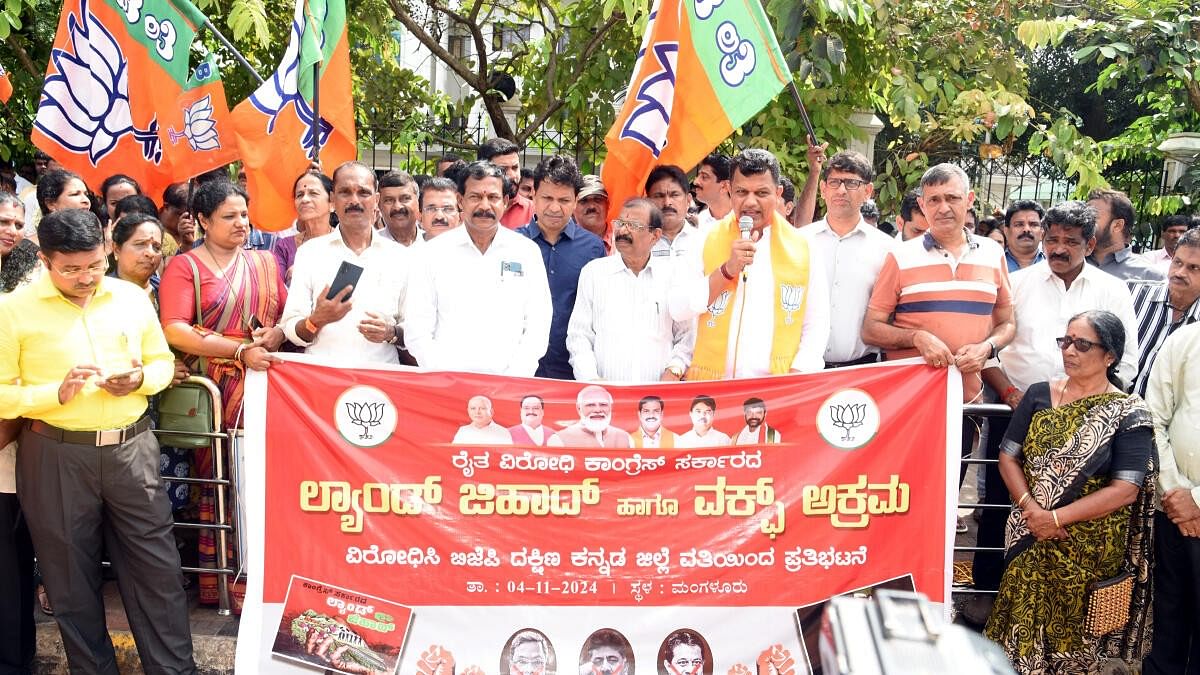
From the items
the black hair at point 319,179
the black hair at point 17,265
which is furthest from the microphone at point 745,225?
the black hair at point 17,265

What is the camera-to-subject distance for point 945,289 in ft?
17.1

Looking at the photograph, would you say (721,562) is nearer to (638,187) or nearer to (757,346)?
(757,346)

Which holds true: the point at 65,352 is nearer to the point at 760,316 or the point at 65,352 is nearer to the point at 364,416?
the point at 364,416

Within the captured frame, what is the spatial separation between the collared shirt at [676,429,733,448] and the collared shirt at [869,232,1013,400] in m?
1.12

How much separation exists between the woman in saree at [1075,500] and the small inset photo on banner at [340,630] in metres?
2.63

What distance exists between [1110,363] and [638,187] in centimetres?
249

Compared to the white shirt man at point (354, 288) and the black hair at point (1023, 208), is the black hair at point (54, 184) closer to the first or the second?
the white shirt man at point (354, 288)

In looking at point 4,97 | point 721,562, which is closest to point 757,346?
point 721,562

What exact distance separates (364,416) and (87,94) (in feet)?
A: 11.1

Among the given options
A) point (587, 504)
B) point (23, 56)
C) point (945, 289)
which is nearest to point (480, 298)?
point (587, 504)

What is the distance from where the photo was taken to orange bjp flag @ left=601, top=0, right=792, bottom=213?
18.2 feet

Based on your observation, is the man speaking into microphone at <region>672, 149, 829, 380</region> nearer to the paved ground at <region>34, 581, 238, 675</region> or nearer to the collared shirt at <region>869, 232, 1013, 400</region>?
the collared shirt at <region>869, 232, 1013, 400</region>

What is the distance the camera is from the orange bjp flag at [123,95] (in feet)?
21.9

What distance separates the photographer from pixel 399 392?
481cm
